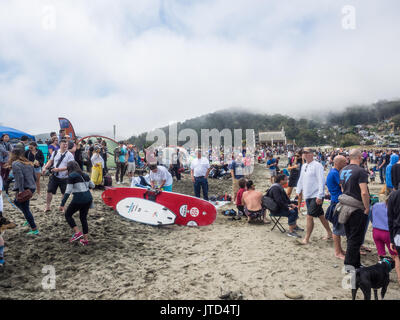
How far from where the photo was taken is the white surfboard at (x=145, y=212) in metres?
6.55

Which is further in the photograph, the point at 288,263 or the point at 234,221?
the point at 234,221

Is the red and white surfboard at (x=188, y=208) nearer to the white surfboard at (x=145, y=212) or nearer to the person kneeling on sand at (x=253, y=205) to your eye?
the white surfboard at (x=145, y=212)

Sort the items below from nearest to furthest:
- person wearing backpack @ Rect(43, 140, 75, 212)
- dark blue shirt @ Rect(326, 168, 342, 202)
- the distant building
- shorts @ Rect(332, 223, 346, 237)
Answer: shorts @ Rect(332, 223, 346, 237) < dark blue shirt @ Rect(326, 168, 342, 202) < person wearing backpack @ Rect(43, 140, 75, 212) < the distant building

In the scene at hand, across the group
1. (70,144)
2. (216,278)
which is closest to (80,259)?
(216,278)

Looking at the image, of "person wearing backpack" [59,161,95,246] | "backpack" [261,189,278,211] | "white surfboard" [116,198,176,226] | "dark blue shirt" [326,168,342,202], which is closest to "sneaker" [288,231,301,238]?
"backpack" [261,189,278,211]

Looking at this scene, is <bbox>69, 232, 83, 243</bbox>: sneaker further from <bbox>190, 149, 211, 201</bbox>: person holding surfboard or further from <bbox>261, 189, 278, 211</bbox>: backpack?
<bbox>261, 189, 278, 211</bbox>: backpack

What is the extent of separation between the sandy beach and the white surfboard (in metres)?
0.33

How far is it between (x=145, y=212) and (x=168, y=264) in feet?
8.31

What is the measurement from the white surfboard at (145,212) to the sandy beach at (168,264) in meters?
0.33

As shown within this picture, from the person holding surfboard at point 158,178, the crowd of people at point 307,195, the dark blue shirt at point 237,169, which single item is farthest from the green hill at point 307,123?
the crowd of people at point 307,195

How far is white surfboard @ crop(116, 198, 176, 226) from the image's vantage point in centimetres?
655

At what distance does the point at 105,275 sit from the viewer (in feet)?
13.0
